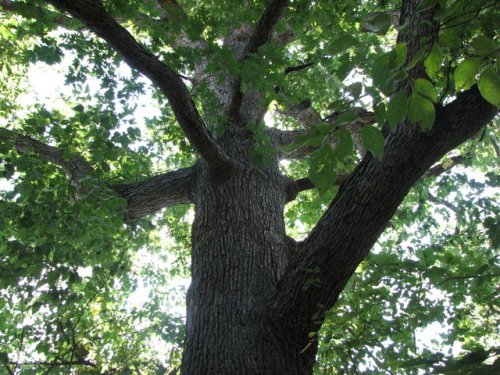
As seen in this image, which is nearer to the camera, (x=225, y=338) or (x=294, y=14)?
(x=225, y=338)

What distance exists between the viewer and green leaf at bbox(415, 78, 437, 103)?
3.53 feet

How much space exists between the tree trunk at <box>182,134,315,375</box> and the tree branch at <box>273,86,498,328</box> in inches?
7.8

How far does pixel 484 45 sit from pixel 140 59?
2174 millimetres

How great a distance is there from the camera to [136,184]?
3949mm

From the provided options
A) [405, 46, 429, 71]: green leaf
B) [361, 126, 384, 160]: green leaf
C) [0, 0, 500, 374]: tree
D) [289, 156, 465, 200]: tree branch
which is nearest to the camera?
[405, 46, 429, 71]: green leaf

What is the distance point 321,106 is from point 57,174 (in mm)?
4624

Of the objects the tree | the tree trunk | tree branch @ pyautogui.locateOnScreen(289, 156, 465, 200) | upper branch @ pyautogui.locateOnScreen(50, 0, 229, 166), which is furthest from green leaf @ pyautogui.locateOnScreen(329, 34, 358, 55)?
tree branch @ pyautogui.locateOnScreen(289, 156, 465, 200)

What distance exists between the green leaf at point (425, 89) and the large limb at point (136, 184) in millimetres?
3024

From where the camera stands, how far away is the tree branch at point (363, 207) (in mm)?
2420

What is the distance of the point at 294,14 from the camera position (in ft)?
14.6

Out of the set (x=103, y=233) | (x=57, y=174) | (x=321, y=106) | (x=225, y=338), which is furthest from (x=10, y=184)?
(x=321, y=106)

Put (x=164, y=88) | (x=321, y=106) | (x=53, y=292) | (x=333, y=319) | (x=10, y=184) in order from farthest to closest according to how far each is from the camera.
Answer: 1. (x=321, y=106)
2. (x=10, y=184)
3. (x=53, y=292)
4. (x=164, y=88)
5. (x=333, y=319)

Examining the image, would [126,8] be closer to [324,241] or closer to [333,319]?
[324,241]

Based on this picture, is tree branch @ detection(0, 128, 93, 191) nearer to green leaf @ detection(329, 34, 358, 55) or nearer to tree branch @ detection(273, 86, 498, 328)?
tree branch @ detection(273, 86, 498, 328)
